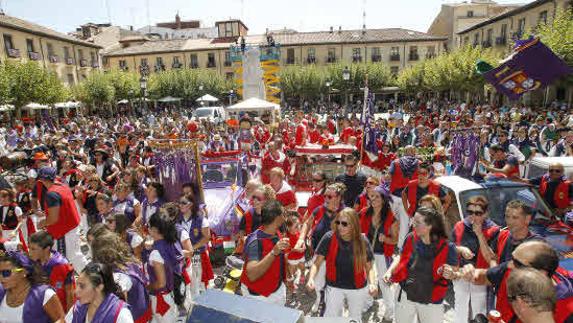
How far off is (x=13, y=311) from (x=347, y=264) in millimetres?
2790

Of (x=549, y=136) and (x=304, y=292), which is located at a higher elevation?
(x=549, y=136)

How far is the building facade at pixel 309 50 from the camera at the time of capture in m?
50.7

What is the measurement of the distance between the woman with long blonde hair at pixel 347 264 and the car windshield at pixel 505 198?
2.31 metres

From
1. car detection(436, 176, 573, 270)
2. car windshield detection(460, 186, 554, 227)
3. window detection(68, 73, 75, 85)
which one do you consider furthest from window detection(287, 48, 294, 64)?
car windshield detection(460, 186, 554, 227)

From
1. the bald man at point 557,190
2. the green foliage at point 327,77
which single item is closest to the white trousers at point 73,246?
the bald man at point 557,190

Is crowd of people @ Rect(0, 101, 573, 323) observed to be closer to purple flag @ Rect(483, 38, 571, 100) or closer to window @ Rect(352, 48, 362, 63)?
purple flag @ Rect(483, 38, 571, 100)

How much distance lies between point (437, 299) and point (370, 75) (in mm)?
42008

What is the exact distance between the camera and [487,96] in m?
38.5

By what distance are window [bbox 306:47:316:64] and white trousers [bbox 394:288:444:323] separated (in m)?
50.2

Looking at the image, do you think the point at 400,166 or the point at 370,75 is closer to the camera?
the point at 400,166

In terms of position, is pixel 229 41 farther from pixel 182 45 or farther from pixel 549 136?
pixel 549 136

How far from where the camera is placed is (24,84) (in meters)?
24.2

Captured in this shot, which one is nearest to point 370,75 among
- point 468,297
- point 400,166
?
point 400,166

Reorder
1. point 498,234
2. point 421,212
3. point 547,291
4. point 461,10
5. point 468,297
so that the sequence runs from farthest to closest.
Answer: point 461,10, point 468,297, point 498,234, point 421,212, point 547,291
